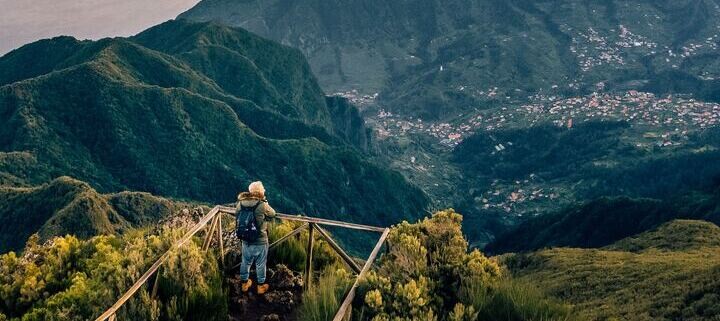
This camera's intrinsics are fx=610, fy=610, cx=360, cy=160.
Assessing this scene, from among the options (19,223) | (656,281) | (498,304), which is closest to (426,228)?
(498,304)

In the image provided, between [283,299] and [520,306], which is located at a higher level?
[520,306]

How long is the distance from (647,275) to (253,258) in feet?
254

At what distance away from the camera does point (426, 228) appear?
1548 cm

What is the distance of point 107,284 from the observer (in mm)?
13852

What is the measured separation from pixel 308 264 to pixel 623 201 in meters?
186

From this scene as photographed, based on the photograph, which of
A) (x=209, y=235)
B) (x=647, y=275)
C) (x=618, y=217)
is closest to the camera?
(x=209, y=235)

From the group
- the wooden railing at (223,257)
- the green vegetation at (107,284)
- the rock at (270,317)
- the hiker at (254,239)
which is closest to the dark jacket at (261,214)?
the hiker at (254,239)

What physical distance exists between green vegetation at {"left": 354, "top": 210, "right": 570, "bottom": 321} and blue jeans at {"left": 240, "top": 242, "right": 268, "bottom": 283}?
3681 mm

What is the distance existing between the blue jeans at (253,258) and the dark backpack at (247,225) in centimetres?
→ 29

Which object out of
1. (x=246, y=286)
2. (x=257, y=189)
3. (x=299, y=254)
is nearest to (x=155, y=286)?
(x=246, y=286)

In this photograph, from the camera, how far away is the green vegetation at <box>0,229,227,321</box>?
44.9 ft

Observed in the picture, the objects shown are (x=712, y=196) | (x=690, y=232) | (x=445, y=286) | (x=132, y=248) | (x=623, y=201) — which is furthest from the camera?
(x=623, y=201)

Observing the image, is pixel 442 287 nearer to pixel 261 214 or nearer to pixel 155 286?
pixel 261 214

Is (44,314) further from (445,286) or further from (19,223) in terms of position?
(19,223)
